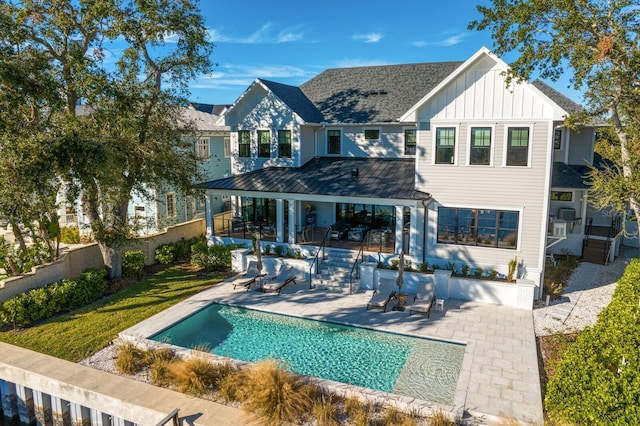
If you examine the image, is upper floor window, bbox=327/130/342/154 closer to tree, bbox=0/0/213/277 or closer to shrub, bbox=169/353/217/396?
tree, bbox=0/0/213/277

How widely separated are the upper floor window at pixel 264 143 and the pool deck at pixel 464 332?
28.0ft

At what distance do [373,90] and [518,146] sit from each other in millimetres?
A: 10832

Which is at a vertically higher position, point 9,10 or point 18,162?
point 9,10

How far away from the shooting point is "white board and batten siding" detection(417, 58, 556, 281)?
632 inches

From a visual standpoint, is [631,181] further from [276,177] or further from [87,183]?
[87,183]

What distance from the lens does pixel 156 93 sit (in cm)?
1744

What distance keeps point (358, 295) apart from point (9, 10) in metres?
16.5

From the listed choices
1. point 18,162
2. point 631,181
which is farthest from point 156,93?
point 631,181

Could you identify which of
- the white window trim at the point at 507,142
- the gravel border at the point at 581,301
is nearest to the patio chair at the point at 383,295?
the gravel border at the point at 581,301

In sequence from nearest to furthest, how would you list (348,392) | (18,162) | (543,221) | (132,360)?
(348,392), (132,360), (18,162), (543,221)

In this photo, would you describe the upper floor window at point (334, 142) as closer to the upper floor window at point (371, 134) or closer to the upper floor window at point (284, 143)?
the upper floor window at point (371, 134)

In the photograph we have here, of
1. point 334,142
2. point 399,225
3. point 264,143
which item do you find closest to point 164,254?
point 264,143

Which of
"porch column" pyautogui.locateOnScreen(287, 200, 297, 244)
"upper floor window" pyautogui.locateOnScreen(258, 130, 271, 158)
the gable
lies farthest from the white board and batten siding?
"upper floor window" pyautogui.locateOnScreen(258, 130, 271, 158)

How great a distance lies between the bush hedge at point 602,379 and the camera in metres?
7.62
